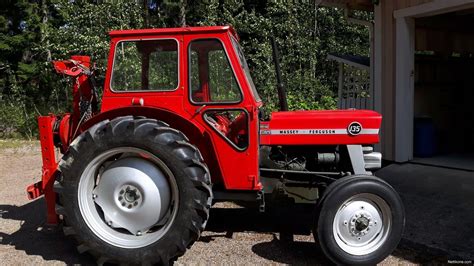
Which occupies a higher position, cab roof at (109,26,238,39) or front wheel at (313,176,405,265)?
cab roof at (109,26,238,39)

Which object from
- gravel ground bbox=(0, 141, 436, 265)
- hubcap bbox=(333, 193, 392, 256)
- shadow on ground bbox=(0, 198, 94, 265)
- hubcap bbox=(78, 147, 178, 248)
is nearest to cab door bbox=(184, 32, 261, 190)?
hubcap bbox=(78, 147, 178, 248)

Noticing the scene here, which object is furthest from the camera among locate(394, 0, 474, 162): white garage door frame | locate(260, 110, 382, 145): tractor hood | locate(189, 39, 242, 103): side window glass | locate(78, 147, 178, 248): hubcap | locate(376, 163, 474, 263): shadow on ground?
locate(394, 0, 474, 162): white garage door frame

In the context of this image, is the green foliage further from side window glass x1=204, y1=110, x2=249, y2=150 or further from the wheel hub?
the wheel hub

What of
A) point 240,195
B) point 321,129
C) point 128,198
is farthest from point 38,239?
point 321,129

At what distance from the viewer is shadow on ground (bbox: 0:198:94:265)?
4035 mm

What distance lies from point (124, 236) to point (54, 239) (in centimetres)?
123

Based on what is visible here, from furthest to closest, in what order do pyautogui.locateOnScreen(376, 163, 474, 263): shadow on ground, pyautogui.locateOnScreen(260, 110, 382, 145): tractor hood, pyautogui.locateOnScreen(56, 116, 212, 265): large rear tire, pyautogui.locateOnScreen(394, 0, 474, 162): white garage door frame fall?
pyautogui.locateOnScreen(394, 0, 474, 162): white garage door frame, pyautogui.locateOnScreen(376, 163, 474, 263): shadow on ground, pyautogui.locateOnScreen(260, 110, 382, 145): tractor hood, pyautogui.locateOnScreen(56, 116, 212, 265): large rear tire

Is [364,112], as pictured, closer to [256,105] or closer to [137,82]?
[256,105]

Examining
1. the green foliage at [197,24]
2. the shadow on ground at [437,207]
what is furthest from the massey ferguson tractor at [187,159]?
the green foliage at [197,24]

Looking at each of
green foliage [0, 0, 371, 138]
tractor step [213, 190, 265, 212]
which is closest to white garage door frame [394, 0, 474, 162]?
tractor step [213, 190, 265, 212]

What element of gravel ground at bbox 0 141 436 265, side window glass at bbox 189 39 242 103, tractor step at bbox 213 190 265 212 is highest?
side window glass at bbox 189 39 242 103

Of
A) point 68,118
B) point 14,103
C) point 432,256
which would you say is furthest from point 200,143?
point 14,103

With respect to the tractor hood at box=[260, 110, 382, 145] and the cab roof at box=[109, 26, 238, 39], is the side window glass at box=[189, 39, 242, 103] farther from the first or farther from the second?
the tractor hood at box=[260, 110, 382, 145]

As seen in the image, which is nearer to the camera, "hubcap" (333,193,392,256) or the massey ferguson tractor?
the massey ferguson tractor
